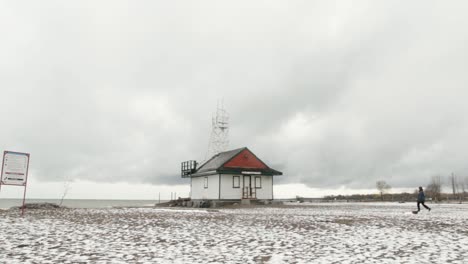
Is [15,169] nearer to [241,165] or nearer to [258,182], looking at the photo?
[241,165]

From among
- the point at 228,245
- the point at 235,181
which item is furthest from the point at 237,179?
the point at 228,245

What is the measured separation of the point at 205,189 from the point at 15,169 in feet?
90.6

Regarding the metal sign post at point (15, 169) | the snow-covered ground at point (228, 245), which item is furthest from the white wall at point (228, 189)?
the snow-covered ground at point (228, 245)

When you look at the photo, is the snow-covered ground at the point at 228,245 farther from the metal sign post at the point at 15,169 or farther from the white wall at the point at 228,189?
the white wall at the point at 228,189

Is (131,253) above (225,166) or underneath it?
underneath

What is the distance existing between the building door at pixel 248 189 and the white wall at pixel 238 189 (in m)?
0.44

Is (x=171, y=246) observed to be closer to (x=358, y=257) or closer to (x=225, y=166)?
(x=358, y=257)

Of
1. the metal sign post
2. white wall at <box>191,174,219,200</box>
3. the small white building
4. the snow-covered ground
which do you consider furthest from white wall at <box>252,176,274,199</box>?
the snow-covered ground

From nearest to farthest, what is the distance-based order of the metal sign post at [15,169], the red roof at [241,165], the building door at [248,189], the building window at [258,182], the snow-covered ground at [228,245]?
the snow-covered ground at [228,245]
the metal sign post at [15,169]
the red roof at [241,165]
the building door at [248,189]
the building window at [258,182]

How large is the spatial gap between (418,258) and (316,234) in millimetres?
4657

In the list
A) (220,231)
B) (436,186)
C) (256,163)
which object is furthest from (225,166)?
(436,186)

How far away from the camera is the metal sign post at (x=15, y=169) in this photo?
20.8 metres

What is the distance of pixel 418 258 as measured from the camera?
364 inches

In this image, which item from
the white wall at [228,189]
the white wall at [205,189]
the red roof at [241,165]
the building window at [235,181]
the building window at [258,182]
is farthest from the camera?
the building window at [258,182]
